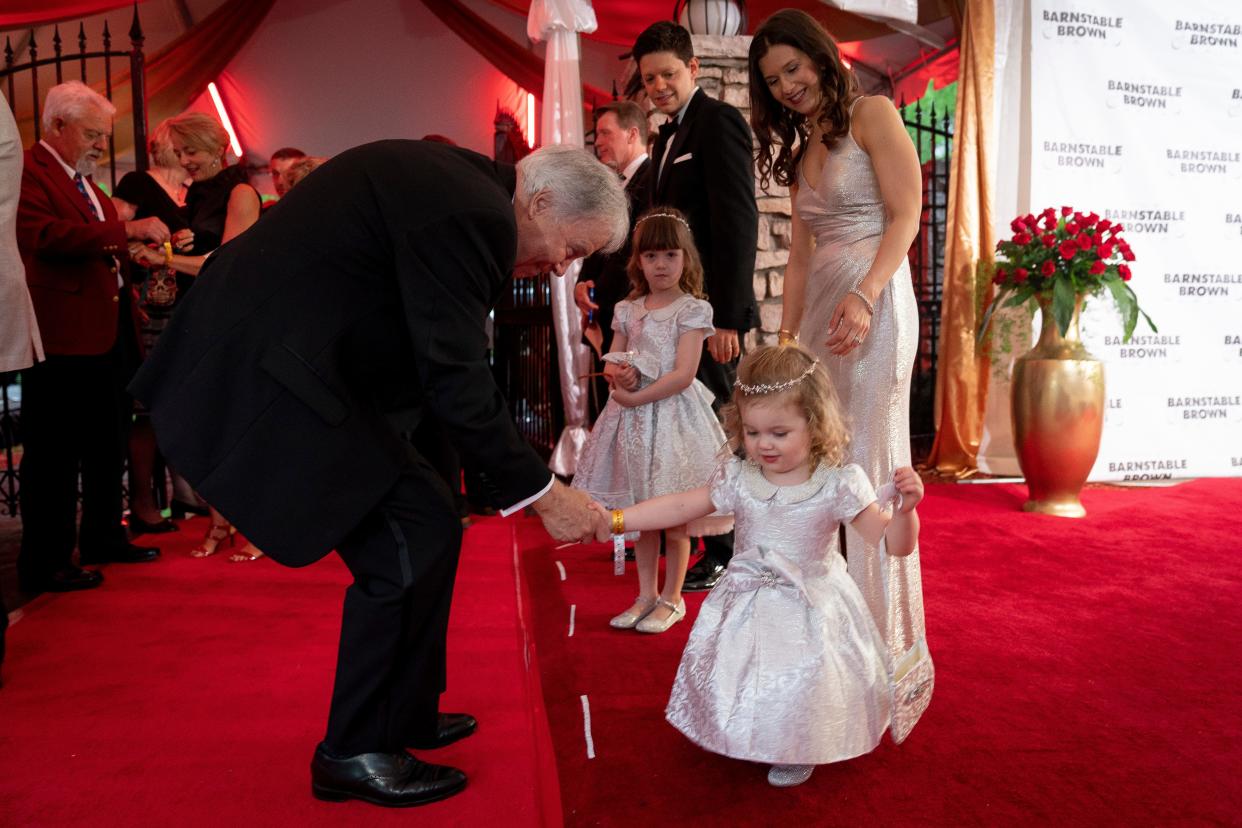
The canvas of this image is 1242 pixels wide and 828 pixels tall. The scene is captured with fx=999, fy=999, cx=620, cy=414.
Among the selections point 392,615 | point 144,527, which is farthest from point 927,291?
point 392,615

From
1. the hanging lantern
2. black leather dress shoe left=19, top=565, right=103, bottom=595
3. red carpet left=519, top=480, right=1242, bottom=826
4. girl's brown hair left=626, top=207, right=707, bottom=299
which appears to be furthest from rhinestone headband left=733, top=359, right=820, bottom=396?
the hanging lantern

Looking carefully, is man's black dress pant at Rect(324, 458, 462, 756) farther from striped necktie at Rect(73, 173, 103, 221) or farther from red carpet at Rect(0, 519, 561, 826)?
striped necktie at Rect(73, 173, 103, 221)

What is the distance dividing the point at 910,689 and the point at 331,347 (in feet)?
4.48

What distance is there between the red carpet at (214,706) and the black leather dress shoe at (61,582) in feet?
0.18

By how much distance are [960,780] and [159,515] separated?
395cm

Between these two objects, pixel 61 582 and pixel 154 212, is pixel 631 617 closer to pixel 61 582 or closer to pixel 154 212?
pixel 61 582

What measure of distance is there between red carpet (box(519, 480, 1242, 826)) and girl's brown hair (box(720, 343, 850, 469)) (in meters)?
0.66

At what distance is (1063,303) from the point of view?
15.4ft

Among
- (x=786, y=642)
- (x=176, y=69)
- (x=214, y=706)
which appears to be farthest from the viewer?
(x=176, y=69)

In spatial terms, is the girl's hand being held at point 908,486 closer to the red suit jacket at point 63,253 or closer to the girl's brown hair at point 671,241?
the girl's brown hair at point 671,241

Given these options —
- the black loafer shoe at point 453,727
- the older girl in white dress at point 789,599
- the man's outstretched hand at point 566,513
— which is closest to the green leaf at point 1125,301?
the older girl in white dress at point 789,599

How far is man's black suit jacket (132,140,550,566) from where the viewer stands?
1713 mm

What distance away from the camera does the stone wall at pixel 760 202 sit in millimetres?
4625

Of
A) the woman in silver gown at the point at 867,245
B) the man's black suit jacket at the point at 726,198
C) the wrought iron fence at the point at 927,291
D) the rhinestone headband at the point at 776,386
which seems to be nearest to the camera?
the rhinestone headband at the point at 776,386
